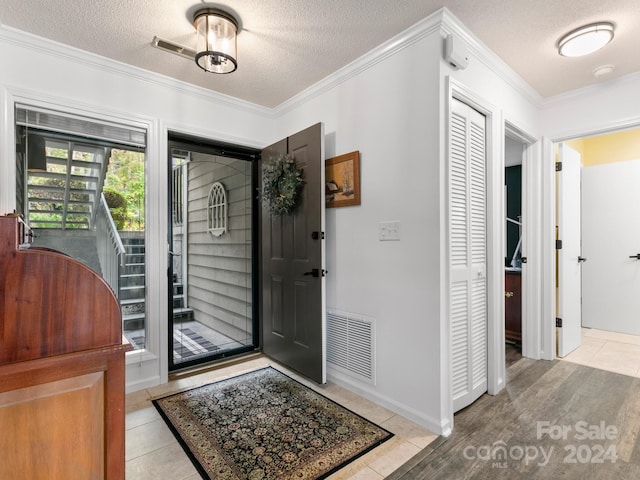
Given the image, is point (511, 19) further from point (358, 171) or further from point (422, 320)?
point (422, 320)

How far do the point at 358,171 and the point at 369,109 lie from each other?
1.53ft

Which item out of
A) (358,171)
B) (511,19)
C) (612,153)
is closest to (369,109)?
(358,171)

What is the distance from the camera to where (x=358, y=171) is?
256 centimetres

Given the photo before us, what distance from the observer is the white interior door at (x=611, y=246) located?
4.01 m

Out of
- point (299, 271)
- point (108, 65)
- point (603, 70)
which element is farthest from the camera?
point (299, 271)

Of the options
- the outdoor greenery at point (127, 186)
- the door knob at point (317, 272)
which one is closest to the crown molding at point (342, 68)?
the outdoor greenery at point (127, 186)

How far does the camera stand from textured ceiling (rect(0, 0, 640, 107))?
194 centimetres

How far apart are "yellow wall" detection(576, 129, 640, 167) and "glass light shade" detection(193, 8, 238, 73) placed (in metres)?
3.98

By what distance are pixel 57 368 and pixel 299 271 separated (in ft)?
6.72

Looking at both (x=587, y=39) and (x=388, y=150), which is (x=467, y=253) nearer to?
(x=388, y=150)

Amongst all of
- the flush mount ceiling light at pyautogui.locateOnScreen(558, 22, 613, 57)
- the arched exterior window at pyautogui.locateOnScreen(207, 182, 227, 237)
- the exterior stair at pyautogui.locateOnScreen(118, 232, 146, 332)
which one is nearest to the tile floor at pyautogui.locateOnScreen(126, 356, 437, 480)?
the exterior stair at pyautogui.locateOnScreen(118, 232, 146, 332)

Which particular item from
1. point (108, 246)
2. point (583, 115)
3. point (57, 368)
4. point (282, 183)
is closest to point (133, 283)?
point (108, 246)

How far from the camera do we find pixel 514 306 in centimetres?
371

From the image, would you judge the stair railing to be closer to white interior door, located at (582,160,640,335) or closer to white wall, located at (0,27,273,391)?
white wall, located at (0,27,273,391)
